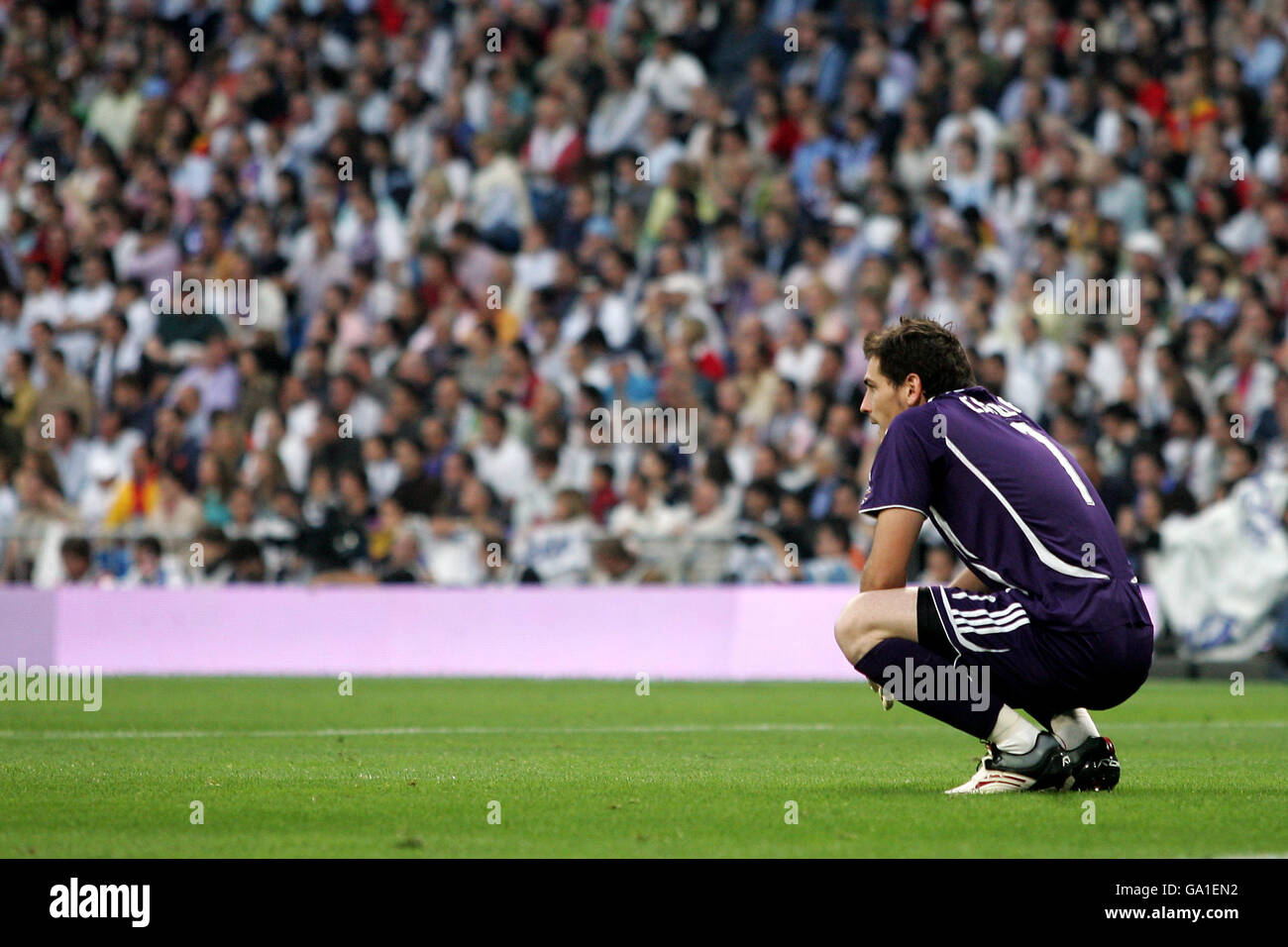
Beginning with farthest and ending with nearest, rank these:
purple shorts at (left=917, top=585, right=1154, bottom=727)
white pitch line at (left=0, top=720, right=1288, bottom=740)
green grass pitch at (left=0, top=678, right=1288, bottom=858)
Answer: white pitch line at (left=0, top=720, right=1288, bottom=740), purple shorts at (left=917, top=585, right=1154, bottom=727), green grass pitch at (left=0, top=678, right=1288, bottom=858)

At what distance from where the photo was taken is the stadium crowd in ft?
56.9

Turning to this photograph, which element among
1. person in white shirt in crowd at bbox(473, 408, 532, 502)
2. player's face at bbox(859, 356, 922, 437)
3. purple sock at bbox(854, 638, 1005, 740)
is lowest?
Result: purple sock at bbox(854, 638, 1005, 740)

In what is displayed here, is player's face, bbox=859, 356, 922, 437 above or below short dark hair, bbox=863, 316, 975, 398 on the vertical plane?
below

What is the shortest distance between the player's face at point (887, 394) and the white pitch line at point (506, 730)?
3.85m

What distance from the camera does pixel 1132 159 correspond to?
1917 cm

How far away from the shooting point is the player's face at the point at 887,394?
7.50m

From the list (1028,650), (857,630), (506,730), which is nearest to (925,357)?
(857,630)

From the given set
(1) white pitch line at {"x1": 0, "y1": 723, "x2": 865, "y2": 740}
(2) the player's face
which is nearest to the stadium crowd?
(1) white pitch line at {"x1": 0, "y1": 723, "x2": 865, "y2": 740}

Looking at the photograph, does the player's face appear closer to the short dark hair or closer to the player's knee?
the short dark hair

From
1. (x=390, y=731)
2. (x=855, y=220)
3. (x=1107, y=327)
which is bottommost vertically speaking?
(x=390, y=731)

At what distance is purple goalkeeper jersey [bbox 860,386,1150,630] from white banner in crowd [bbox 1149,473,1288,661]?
360 inches
